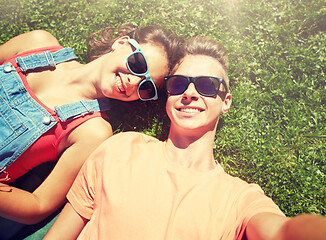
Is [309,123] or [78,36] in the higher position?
[78,36]

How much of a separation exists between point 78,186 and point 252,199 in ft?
5.74

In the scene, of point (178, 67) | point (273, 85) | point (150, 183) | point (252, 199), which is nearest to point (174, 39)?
point (178, 67)

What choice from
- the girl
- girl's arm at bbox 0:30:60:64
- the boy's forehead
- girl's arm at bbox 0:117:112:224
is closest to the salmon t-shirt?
girl's arm at bbox 0:117:112:224

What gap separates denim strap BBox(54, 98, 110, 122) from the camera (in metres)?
2.96

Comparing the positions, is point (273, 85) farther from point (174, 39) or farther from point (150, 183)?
point (150, 183)

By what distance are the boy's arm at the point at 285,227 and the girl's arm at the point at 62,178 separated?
1.83m

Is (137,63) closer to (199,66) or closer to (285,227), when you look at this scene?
(199,66)

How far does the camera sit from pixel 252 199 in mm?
2283

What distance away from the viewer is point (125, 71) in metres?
2.92

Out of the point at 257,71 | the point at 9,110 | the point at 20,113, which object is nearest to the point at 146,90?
the point at 20,113

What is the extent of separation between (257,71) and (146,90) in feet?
5.57

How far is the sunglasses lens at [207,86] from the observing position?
2701 mm

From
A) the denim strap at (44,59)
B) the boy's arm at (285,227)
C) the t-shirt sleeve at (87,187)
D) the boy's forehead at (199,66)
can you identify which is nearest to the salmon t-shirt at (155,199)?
the t-shirt sleeve at (87,187)

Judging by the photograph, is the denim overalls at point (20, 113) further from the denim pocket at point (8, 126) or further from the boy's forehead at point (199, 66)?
the boy's forehead at point (199, 66)
